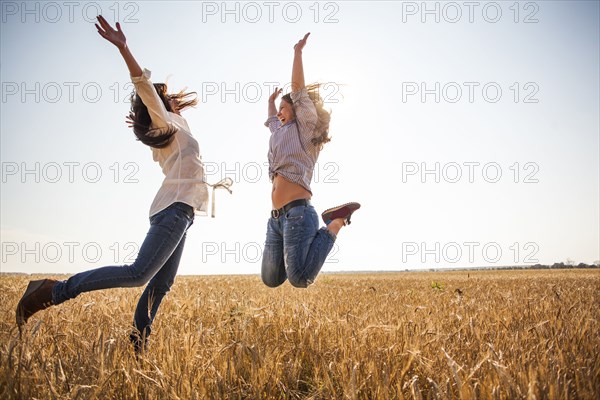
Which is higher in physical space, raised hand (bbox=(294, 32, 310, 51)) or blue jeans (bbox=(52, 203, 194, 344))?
raised hand (bbox=(294, 32, 310, 51))

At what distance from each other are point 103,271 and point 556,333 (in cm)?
398

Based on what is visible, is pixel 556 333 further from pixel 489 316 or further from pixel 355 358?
pixel 355 358

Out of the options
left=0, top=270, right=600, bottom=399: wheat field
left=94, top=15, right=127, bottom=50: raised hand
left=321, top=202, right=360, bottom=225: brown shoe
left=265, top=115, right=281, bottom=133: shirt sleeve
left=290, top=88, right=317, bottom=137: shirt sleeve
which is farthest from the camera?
left=265, top=115, right=281, bottom=133: shirt sleeve

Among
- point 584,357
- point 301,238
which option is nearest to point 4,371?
point 301,238

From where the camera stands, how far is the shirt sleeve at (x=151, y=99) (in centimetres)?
351

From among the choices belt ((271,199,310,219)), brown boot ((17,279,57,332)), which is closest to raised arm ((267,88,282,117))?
belt ((271,199,310,219))

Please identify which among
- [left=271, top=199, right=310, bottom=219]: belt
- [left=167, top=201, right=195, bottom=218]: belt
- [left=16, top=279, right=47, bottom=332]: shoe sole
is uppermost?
[left=271, top=199, right=310, bottom=219]: belt

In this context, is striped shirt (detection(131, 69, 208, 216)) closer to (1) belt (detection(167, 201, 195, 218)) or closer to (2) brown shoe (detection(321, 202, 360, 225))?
(1) belt (detection(167, 201, 195, 218))

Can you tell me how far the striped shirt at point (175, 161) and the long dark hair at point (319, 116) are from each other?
1.37m

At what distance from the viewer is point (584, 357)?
2994 mm

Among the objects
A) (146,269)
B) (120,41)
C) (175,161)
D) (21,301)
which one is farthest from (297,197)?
(21,301)

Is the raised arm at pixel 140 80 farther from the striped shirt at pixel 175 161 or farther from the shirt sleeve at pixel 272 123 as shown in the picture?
the shirt sleeve at pixel 272 123

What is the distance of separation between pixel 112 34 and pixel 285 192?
7.29 ft

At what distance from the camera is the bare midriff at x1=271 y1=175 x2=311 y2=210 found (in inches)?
179
